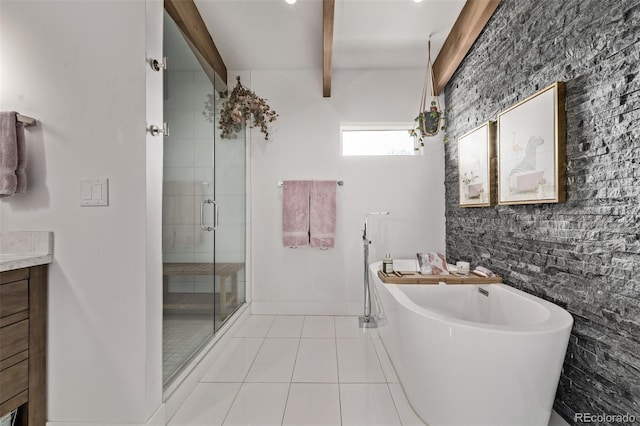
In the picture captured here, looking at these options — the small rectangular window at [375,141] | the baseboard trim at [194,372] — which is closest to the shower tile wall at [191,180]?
the baseboard trim at [194,372]

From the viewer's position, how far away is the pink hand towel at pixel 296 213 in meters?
3.37

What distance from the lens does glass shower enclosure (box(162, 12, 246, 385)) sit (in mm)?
1925

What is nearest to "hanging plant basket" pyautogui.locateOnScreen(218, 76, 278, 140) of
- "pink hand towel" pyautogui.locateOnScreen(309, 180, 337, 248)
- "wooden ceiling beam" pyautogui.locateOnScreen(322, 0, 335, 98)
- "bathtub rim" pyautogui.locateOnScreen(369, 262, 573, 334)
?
"wooden ceiling beam" pyautogui.locateOnScreen(322, 0, 335, 98)

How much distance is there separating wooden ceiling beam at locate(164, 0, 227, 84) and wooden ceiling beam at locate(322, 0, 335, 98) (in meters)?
0.99

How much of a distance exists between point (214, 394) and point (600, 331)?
6.58 ft

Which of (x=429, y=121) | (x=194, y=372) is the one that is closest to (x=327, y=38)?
(x=429, y=121)

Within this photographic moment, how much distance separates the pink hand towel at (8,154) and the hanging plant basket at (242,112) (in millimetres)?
1533

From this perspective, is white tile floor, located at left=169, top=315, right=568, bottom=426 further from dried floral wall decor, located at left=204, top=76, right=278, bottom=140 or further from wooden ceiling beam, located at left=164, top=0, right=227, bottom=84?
wooden ceiling beam, located at left=164, top=0, right=227, bottom=84

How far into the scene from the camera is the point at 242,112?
10.4 feet

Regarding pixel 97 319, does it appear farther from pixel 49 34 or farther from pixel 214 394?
pixel 49 34

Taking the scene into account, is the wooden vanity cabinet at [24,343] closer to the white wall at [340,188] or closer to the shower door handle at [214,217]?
the shower door handle at [214,217]

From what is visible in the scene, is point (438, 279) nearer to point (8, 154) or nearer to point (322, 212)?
point (322, 212)

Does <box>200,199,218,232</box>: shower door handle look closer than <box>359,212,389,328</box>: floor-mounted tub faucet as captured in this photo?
Yes

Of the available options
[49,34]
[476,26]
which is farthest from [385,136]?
[49,34]
